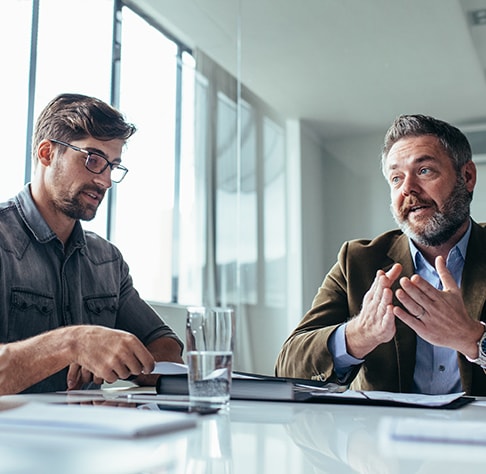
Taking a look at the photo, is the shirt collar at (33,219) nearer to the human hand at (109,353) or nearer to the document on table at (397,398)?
the human hand at (109,353)

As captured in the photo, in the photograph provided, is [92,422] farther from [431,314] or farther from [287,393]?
[431,314]

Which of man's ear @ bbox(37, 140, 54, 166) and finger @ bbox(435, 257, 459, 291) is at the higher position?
man's ear @ bbox(37, 140, 54, 166)

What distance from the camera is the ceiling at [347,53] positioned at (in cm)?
363

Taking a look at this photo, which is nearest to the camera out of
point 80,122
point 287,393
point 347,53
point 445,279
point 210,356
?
point 210,356

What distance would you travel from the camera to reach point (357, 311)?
1.97 m

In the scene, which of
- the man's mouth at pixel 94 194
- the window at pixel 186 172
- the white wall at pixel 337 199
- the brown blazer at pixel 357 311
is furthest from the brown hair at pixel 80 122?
the white wall at pixel 337 199

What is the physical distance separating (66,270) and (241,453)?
4.77ft

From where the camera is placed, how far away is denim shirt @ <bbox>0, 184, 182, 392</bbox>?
1787 millimetres

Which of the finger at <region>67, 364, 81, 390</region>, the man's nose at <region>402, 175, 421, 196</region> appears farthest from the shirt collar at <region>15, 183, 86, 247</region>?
the man's nose at <region>402, 175, 421, 196</region>

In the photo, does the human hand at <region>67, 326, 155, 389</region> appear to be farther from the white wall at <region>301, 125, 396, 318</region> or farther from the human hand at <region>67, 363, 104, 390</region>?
the white wall at <region>301, 125, 396, 318</region>

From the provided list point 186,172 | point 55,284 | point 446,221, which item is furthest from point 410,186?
point 186,172

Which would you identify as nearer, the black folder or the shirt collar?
the black folder

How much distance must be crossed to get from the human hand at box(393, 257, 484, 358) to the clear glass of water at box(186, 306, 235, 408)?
0.70 m

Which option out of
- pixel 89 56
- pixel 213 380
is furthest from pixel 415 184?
pixel 89 56
